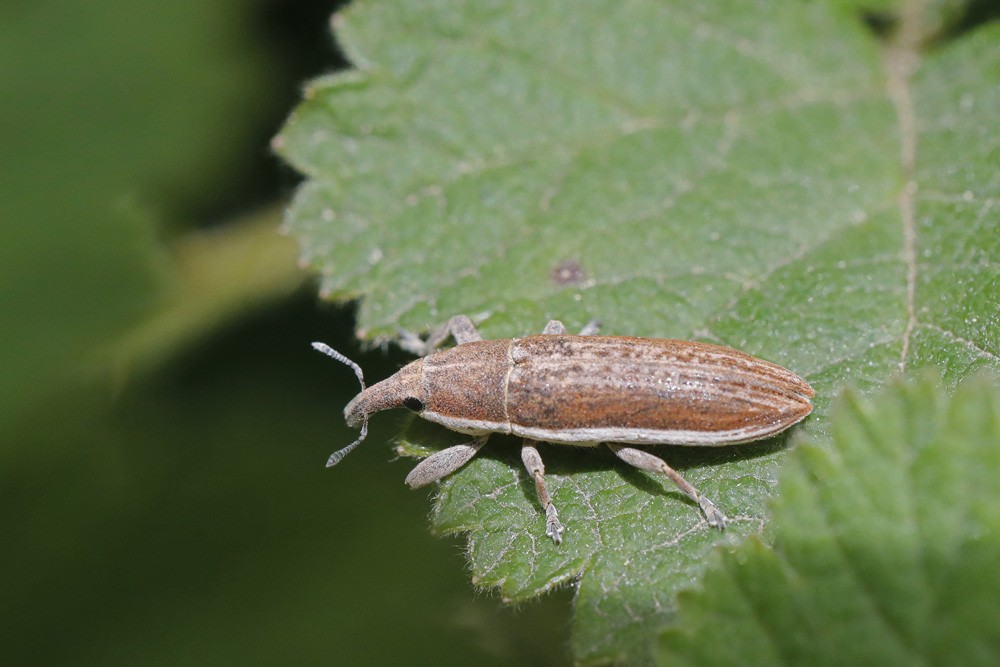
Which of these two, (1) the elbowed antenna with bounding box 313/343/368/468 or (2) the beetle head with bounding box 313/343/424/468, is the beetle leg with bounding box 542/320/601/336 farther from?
(1) the elbowed antenna with bounding box 313/343/368/468

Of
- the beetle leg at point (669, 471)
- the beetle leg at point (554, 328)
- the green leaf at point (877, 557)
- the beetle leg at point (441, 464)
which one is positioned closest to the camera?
the green leaf at point (877, 557)

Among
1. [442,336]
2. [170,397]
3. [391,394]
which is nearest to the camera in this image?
[391,394]

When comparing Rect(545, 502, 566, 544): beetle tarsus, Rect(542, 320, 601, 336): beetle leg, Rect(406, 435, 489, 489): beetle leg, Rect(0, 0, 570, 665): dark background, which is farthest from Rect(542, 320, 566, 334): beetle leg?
Rect(0, 0, 570, 665): dark background

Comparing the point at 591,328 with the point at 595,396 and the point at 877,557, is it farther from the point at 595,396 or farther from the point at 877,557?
the point at 877,557

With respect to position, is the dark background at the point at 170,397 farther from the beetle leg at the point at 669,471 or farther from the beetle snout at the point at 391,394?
the beetle leg at the point at 669,471

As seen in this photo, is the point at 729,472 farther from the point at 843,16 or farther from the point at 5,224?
the point at 5,224

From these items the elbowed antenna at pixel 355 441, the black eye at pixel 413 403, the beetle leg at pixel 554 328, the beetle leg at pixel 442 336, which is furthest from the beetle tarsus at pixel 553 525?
the elbowed antenna at pixel 355 441

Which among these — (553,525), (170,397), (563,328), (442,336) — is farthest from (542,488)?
(170,397)
